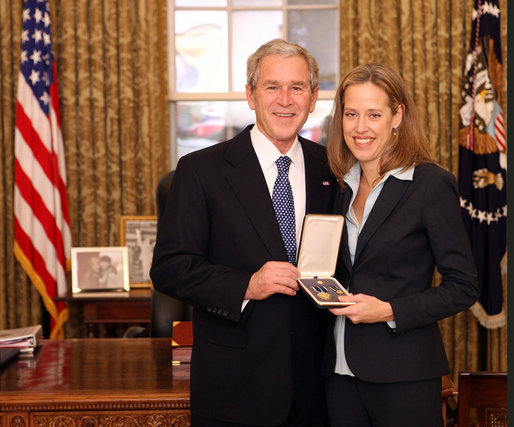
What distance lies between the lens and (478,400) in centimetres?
202

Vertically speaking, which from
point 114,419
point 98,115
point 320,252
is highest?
point 98,115

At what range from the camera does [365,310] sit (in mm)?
1865

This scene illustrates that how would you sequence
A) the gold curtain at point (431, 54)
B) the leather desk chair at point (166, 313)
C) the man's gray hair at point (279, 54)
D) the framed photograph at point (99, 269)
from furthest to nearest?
the gold curtain at point (431, 54) < the framed photograph at point (99, 269) < the leather desk chair at point (166, 313) < the man's gray hair at point (279, 54)

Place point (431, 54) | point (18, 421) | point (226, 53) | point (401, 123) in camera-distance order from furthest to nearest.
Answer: point (226, 53) → point (431, 54) → point (18, 421) → point (401, 123)

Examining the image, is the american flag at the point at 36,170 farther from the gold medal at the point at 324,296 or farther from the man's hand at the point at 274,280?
the gold medal at the point at 324,296

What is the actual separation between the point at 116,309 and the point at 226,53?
7.19 ft

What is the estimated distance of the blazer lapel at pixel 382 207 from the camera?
196 centimetres

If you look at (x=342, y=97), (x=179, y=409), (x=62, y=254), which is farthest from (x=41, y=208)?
(x=342, y=97)

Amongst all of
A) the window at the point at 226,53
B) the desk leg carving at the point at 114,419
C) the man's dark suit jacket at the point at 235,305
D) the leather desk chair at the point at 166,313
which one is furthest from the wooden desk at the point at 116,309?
the man's dark suit jacket at the point at 235,305

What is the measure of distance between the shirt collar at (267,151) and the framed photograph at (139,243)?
8.59 feet

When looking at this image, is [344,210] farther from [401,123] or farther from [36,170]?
[36,170]

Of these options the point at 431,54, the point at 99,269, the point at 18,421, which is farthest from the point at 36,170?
the point at 431,54

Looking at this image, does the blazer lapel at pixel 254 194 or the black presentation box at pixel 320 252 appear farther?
the blazer lapel at pixel 254 194

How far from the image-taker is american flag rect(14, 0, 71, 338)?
4.82m
